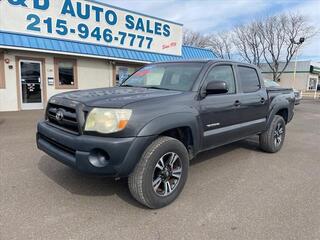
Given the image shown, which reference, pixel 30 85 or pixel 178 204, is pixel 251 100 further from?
pixel 30 85

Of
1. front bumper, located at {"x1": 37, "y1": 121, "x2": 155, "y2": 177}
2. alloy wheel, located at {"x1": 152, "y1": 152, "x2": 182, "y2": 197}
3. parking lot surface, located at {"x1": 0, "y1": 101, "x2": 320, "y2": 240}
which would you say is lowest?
parking lot surface, located at {"x1": 0, "y1": 101, "x2": 320, "y2": 240}

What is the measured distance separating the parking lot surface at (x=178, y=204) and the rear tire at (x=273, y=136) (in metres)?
0.48

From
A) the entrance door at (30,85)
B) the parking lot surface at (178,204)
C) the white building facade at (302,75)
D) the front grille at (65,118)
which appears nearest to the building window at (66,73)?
the entrance door at (30,85)

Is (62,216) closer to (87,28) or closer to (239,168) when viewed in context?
(239,168)

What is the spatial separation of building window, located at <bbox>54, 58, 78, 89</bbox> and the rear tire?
31.6 ft

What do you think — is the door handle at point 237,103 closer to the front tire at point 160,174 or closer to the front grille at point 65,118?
the front tire at point 160,174

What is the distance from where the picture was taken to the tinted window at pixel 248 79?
4.88m

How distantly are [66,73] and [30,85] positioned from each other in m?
1.68

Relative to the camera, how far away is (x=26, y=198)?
3.51 metres

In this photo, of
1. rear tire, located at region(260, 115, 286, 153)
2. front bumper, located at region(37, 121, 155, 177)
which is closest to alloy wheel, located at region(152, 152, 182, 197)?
front bumper, located at region(37, 121, 155, 177)

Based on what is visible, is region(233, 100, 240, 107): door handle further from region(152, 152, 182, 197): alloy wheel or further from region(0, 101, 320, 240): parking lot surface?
region(152, 152, 182, 197): alloy wheel

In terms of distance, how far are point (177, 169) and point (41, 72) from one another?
10248mm

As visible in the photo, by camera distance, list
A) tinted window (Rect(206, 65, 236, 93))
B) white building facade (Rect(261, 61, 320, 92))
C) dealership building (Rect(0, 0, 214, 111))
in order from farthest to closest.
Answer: white building facade (Rect(261, 61, 320, 92))
dealership building (Rect(0, 0, 214, 111))
tinted window (Rect(206, 65, 236, 93))

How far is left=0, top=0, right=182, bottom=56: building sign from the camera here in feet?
34.6
